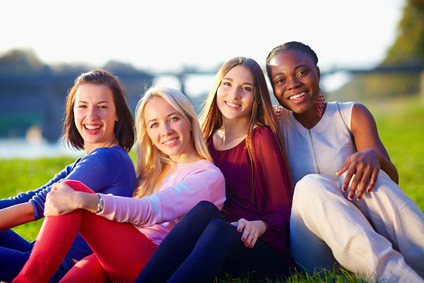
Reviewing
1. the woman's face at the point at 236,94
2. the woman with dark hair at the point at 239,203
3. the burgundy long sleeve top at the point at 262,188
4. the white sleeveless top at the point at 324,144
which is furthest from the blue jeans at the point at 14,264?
A: the white sleeveless top at the point at 324,144

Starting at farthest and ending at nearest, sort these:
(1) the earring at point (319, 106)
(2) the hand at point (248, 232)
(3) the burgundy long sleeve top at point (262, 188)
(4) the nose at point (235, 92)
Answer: (1) the earring at point (319, 106)
(4) the nose at point (235, 92)
(3) the burgundy long sleeve top at point (262, 188)
(2) the hand at point (248, 232)

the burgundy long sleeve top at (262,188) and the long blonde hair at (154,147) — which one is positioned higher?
the long blonde hair at (154,147)

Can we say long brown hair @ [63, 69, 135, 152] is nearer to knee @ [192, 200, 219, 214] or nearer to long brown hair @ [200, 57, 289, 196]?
long brown hair @ [200, 57, 289, 196]

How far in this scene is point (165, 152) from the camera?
2.45 meters

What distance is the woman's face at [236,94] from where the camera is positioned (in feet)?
8.75

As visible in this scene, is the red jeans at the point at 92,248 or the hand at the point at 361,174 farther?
the hand at the point at 361,174

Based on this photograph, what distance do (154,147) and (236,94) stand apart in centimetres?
59

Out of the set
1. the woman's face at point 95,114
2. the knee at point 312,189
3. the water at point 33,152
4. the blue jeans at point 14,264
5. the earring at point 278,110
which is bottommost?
the water at point 33,152

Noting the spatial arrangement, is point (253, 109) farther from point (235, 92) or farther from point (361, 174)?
point (361, 174)

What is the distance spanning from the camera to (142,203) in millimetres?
2021

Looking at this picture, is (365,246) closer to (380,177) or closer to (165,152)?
(380,177)

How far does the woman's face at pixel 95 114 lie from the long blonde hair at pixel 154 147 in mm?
171

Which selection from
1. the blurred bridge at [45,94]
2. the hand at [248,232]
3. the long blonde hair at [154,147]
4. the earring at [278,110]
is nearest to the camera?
the hand at [248,232]

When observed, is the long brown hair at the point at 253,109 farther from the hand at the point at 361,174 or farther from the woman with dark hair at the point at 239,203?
the hand at the point at 361,174
